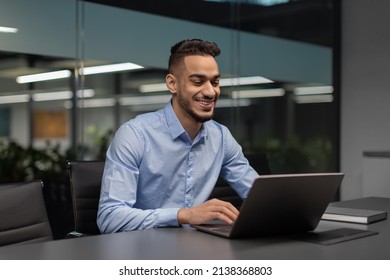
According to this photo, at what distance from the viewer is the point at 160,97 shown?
3.78 m

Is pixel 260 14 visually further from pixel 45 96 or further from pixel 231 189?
pixel 231 189

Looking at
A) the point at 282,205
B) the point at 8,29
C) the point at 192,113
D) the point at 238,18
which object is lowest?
the point at 282,205

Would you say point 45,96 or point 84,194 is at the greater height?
point 45,96

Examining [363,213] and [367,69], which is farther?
[367,69]

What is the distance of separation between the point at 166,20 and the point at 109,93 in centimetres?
73

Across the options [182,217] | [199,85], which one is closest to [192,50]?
[199,85]

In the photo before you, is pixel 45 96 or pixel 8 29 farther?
pixel 45 96

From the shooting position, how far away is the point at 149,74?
12.2 feet

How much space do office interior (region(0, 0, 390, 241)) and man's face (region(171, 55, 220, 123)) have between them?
1.64 meters

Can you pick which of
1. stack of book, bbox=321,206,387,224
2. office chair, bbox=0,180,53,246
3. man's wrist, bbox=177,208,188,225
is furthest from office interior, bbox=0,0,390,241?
stack of book, bbox=321,206,387,224

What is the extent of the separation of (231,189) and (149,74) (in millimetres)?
1547

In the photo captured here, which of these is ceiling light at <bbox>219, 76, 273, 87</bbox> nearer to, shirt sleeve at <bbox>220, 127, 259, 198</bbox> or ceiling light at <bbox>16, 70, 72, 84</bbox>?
ceiling light at <bbox>16, 70, 72, 84</bbox>
